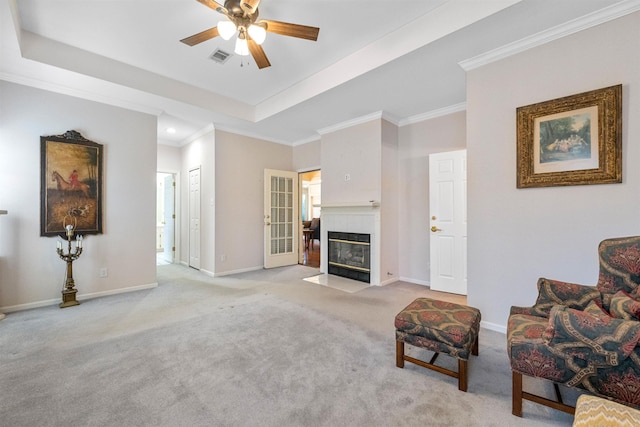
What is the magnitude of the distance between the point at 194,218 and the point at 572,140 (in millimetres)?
5592

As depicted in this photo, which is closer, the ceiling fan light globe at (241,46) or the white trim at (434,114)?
the ceiling fan light globe at (241,46)

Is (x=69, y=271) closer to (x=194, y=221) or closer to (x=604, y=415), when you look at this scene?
(x=194, y=221)

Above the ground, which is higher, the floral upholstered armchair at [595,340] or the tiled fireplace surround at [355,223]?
the tiled fireplace surround at [355,223]

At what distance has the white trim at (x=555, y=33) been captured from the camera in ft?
6.56

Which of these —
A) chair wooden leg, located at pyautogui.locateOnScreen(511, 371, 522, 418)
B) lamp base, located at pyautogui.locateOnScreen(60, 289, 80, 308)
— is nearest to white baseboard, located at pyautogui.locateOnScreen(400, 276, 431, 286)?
chair wooden leg, located at pyautogui.locateOnScreen(511, 371, 522, 418)

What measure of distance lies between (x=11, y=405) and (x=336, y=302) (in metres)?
2.72

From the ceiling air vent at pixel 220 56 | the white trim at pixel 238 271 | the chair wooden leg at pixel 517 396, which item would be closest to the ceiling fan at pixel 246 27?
the ceiling air vent at pixel 220 56

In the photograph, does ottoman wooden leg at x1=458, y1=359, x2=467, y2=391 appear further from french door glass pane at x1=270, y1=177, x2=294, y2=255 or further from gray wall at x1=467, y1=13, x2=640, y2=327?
french door glass pane at x1=270, y1=177, x2=294, y2=255

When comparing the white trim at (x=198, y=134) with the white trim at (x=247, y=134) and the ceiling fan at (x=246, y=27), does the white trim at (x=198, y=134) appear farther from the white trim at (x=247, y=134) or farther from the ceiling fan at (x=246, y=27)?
the ceiling fan at (x=246, y=27)

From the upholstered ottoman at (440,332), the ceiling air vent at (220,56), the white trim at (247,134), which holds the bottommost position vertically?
the upholstered ottoman at (440,332)

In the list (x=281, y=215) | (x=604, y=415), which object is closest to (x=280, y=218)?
(x=281, y=215)

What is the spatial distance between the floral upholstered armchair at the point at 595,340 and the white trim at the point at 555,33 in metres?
1.75

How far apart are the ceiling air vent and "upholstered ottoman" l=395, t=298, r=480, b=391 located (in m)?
3.19

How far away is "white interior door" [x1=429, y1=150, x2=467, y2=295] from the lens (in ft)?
12.1
